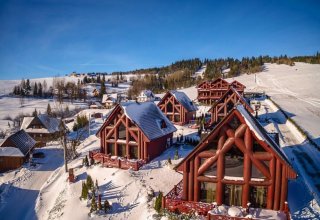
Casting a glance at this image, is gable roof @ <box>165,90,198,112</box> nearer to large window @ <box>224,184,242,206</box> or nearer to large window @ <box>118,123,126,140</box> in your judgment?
large window @ <box>118,123,126,140</box>

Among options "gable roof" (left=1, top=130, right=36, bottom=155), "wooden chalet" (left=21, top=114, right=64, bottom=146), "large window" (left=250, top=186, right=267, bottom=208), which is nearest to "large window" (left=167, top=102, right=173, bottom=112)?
"wooden chalet" (left=21, top=114, right=64, bottom=146)

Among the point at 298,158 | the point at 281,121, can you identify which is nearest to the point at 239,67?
the point at 281,121

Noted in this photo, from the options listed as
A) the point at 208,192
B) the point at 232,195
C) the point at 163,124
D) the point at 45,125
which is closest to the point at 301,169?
the point at 232,195

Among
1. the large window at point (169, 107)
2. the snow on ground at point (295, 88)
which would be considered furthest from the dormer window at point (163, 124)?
the snow on ground at point (295, 88)

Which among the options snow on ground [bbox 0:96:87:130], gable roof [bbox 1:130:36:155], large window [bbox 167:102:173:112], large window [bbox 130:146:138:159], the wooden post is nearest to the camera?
the wooden post

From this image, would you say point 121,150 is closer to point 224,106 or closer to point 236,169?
point 236,169

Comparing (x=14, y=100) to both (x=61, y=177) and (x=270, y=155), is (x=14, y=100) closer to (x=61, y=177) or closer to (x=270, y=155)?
(x=61, y=177)
